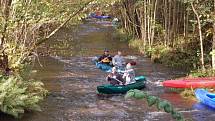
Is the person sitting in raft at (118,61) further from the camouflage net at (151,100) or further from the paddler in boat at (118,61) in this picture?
the camouflage net at (151,100)

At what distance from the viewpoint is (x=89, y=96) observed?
15000 millimetres

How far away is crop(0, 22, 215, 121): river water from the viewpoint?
473 inches

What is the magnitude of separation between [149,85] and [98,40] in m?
18.0

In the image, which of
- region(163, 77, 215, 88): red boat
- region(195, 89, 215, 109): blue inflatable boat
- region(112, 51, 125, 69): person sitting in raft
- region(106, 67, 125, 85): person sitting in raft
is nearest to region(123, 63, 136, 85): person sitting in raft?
region(106, 67, 125, 85): person sitting in raft

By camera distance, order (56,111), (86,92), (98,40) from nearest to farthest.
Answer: (56,111), (86,92), (98,40)

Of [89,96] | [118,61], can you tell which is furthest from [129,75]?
[118,61]

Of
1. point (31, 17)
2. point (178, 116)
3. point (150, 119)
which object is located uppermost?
point (31, 17)

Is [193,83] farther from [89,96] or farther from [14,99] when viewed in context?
[14,99]

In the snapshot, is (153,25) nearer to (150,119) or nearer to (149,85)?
(149,85)

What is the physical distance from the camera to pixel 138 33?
104ft

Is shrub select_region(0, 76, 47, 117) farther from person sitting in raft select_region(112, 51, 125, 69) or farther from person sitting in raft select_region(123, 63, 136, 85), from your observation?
person sitting in raft select_region(112, 51, 125, 69)

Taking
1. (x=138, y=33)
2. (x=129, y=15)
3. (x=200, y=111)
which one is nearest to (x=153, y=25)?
(x=138, y=33)

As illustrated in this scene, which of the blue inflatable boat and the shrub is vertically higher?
the shrub

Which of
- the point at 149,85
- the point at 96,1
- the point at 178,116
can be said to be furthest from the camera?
the point at 149,85
